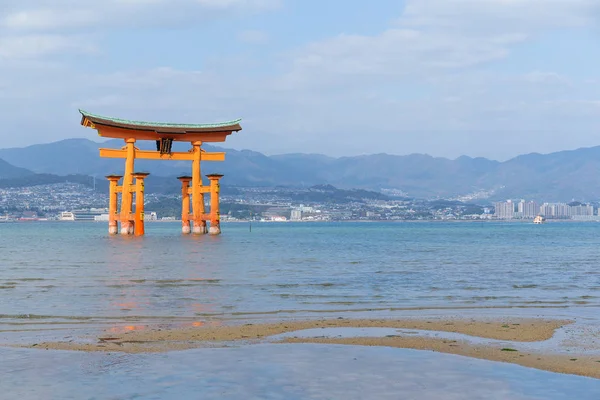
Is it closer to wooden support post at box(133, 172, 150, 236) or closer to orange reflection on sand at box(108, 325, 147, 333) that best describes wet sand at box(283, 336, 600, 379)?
orange reflection on sand at box(108, 325, 147, 333)

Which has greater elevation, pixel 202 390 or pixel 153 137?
pixel 153 137

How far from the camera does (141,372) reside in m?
11.0

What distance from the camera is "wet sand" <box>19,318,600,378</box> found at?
12.2 metres

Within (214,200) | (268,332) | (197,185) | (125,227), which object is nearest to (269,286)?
(268,332)

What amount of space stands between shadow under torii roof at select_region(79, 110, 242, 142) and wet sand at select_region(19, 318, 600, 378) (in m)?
58.0

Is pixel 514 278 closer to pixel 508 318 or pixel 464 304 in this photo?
pixel 464 304

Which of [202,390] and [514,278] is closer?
[202,390]

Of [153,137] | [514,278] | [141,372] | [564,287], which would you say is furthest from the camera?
[153,137]

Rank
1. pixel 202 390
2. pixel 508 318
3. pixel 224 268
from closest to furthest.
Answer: pixel 202 390 → pixel 508 318 → pixel 224 268

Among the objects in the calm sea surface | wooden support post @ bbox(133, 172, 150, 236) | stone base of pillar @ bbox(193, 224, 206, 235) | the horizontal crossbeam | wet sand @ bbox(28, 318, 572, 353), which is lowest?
the calm sea surface

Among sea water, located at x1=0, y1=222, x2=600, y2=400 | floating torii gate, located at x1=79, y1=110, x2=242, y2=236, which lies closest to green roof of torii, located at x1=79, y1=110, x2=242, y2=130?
floating torii gate, located at x1=79, y1=110, x2=242, y2=236

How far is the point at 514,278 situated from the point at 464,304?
9554mm

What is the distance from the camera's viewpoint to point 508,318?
17688 mm

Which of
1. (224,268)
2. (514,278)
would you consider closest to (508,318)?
(514,278)
